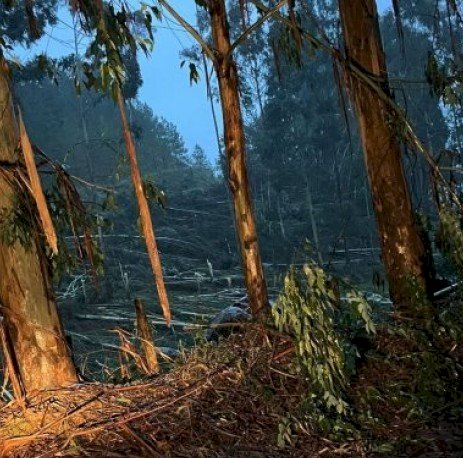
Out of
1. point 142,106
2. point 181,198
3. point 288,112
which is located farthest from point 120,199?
point 142,106

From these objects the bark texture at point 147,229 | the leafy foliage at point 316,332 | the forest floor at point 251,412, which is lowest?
the forest floor at point 251,412

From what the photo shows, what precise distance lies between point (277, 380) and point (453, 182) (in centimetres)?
250

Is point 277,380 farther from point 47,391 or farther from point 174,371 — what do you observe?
point 47,391

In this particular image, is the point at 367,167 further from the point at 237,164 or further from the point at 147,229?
the point at 147,229

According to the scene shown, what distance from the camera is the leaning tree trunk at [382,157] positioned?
482 cm

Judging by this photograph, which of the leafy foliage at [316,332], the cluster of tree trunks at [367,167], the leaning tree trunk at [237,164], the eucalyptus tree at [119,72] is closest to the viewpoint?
the leafy foliage at [316,332]

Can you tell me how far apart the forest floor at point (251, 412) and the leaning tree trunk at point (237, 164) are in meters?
0.81

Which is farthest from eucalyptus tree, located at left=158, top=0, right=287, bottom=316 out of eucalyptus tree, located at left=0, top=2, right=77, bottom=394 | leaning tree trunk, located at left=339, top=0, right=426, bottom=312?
eucalyptus tree, located at left=0, top=2, right=77, bottom=394

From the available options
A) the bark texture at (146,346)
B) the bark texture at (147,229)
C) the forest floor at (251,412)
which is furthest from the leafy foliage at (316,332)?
the bark texture at (146,346)

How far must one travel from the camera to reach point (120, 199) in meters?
36.8

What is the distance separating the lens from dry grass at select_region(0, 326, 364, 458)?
328 centimetres

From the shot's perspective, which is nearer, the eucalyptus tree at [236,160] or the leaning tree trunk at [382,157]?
the leaning tree trunk at [382,157]

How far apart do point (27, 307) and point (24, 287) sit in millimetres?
137

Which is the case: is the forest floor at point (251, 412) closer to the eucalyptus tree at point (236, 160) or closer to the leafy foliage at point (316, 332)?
the leafy foliage at point (316, 332)
